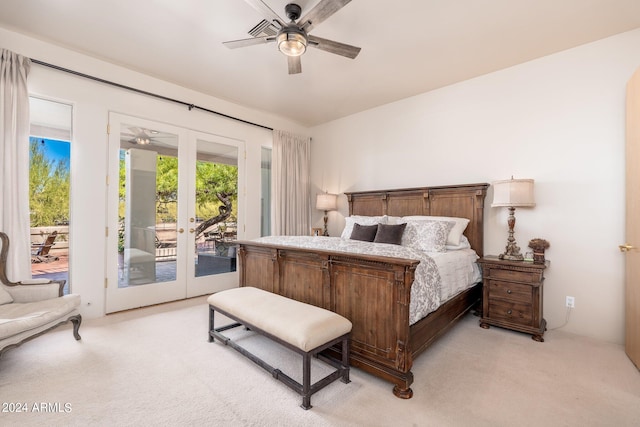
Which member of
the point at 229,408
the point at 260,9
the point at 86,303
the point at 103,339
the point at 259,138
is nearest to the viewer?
the point at 229,408

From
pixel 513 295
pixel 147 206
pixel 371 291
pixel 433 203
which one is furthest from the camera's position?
pixel 433 203

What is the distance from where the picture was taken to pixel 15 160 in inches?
111

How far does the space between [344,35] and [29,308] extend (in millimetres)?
3769

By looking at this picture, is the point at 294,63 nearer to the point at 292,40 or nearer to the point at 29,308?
the point at 292,40

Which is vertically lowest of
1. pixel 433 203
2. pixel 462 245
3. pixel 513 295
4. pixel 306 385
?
pixel 306 385

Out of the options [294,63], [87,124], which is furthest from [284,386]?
[87,124]

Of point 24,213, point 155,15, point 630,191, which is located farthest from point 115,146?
point 630,191

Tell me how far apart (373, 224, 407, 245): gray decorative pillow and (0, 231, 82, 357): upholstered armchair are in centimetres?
Answer: 310

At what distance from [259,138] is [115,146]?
2.14m

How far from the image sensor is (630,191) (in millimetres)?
2467

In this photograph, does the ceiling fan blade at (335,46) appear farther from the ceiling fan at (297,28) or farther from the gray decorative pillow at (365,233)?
the gray decorative pillow at (365,233)

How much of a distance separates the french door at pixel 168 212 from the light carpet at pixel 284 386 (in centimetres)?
103

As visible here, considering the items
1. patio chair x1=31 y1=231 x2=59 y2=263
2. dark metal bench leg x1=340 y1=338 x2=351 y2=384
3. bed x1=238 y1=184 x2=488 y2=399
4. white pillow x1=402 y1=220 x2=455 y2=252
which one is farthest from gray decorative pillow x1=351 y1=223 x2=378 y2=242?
patio chair x1=31 y1=231 x2=59 y2=263

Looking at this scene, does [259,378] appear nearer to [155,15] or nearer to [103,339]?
[103,339]
